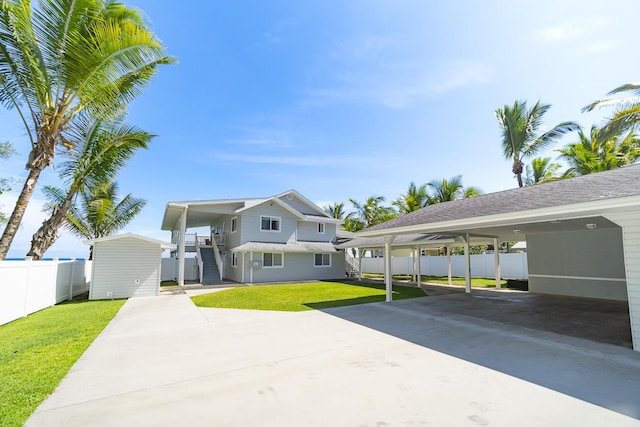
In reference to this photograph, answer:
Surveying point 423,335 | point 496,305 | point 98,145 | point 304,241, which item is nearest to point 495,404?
point 423,335

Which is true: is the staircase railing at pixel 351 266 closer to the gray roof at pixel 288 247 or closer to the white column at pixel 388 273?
the gray roof at pixel 288 247

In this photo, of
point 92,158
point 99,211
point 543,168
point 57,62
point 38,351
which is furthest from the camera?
point 543,168

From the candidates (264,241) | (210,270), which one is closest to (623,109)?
(264,241)

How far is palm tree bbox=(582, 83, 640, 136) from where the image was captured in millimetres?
11594

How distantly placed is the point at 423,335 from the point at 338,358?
256cm

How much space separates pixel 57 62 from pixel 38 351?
283 inches

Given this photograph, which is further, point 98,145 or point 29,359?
point 98,145

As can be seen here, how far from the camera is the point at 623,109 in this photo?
12.2 metres

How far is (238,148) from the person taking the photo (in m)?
20.8

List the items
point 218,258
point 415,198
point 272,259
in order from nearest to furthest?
point 272,259 → point 218,258 → point 415,198

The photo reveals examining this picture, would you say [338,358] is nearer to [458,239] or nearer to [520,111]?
[458,239]

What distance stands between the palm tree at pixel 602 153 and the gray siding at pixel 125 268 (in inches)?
952

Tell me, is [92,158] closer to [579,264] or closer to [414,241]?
[414,241]

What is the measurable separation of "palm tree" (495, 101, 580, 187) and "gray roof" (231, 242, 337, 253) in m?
14.0
